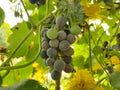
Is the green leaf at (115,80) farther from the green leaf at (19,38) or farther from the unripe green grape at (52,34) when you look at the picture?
the green leaf at (19,38)

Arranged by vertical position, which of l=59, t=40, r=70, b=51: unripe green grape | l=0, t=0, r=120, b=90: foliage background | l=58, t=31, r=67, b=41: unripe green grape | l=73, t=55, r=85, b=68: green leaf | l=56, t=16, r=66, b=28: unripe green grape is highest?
l=56, t=16, r=66, b=28: unripe green grape

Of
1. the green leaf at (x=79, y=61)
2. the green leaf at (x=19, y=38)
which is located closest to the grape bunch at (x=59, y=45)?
the green leaf at (x=19, y=38)

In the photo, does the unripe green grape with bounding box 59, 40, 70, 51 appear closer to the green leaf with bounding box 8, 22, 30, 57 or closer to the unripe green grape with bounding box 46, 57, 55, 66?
the unripe green grape with bounding box 46, 57, 55, 66

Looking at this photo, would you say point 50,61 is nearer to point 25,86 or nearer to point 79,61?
point 25,86

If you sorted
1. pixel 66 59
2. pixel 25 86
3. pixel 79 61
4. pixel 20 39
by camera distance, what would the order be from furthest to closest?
pixel 79 61 < pixel 20 39 < pixel 66 59 < pixel 25 86

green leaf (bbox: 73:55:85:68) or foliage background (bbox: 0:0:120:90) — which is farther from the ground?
foliage background (bbox: 0:0:120:90)

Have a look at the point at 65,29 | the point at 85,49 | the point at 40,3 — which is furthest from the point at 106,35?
the point at 65,29

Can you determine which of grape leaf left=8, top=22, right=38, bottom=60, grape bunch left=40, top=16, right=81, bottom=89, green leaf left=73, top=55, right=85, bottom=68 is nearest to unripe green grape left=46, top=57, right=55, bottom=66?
grape bunch left=40, top=16, right=81, bottom=89

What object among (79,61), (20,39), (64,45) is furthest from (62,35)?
(79,61)
